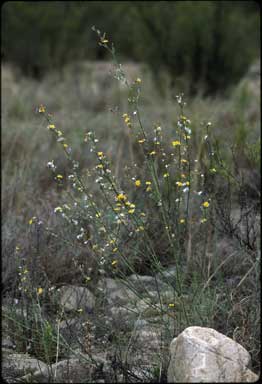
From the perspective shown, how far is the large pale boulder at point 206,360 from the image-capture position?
202 centimetres

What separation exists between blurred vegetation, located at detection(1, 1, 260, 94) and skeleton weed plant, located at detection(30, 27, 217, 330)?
474 centimetres

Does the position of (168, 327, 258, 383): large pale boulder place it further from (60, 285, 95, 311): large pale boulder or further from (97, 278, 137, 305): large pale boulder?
(60, 285, 95, 311): large pale boulder

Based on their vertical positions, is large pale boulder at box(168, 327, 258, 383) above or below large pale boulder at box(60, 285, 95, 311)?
above

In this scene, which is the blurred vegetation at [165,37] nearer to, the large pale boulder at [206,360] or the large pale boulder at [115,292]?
the large pale boulder at [115,292]

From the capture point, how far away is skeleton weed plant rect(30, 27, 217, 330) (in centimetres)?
256

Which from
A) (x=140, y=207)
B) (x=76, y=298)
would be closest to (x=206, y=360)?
(x=76, y=298)

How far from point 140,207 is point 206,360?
1.59 metres

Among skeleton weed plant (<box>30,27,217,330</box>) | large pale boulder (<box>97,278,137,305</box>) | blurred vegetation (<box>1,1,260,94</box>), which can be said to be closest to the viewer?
skeleton weed plant (<box>30,27,217,330</box>)

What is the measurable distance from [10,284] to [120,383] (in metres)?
1.23

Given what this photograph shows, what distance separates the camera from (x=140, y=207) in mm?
3551

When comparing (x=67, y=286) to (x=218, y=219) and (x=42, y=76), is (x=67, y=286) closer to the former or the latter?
(x=218, y=219)

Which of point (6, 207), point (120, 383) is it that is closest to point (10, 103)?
point (6, 207)

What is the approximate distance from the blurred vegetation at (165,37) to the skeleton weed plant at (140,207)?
4.74m

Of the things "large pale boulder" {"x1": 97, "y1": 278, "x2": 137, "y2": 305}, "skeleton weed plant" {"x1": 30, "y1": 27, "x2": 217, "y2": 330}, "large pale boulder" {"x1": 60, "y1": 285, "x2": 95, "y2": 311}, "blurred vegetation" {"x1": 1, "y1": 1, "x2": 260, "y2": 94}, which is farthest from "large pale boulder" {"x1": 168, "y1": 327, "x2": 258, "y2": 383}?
"blurred vegetation" {"x1": 1, "y1": 1, "x2": 260, "y2": 94}
